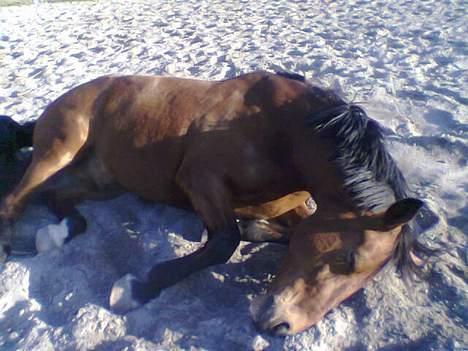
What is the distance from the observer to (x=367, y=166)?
104 inches

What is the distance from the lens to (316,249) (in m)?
2.48

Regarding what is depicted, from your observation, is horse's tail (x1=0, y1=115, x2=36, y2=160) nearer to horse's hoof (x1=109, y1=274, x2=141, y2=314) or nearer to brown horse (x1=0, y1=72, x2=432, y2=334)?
brown horse (x1=0, y1=72, x2=432, y2=334)

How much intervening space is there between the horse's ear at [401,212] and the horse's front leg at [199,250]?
0.97 m

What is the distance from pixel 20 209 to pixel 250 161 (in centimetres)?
185

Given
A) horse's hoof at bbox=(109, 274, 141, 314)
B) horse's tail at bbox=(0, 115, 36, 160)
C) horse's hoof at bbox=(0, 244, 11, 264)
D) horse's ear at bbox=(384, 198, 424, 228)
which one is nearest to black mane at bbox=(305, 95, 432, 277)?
horse's ear at bbox=(384, 198, 424, 228)

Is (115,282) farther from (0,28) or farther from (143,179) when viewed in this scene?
(0,28)

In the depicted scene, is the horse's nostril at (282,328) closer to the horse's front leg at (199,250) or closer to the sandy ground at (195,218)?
the sandy ground at (195,218)

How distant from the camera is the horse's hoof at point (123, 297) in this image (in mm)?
2713

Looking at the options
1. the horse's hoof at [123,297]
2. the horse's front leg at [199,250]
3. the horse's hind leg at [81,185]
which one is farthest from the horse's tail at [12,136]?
the horse's hoof at [123,297]

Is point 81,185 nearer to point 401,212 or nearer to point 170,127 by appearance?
point 170,127

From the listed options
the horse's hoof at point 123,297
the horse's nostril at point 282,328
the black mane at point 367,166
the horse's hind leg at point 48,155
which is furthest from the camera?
the horse's hind leg at point 48,155

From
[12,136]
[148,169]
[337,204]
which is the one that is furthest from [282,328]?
[12,136]

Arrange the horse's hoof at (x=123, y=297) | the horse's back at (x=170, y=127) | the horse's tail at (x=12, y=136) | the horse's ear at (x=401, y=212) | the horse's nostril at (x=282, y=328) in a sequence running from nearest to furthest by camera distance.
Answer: the horse's ear at (x=401, y=212)
the horse's nostril at (x=282, y=328)
the horse's hoof at (x=123, y=297)
the horse's back at (x=170, y=127)
the horse's tail at (x=12, y=136)

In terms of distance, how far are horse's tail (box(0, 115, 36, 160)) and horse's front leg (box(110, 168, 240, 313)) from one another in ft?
5.75
